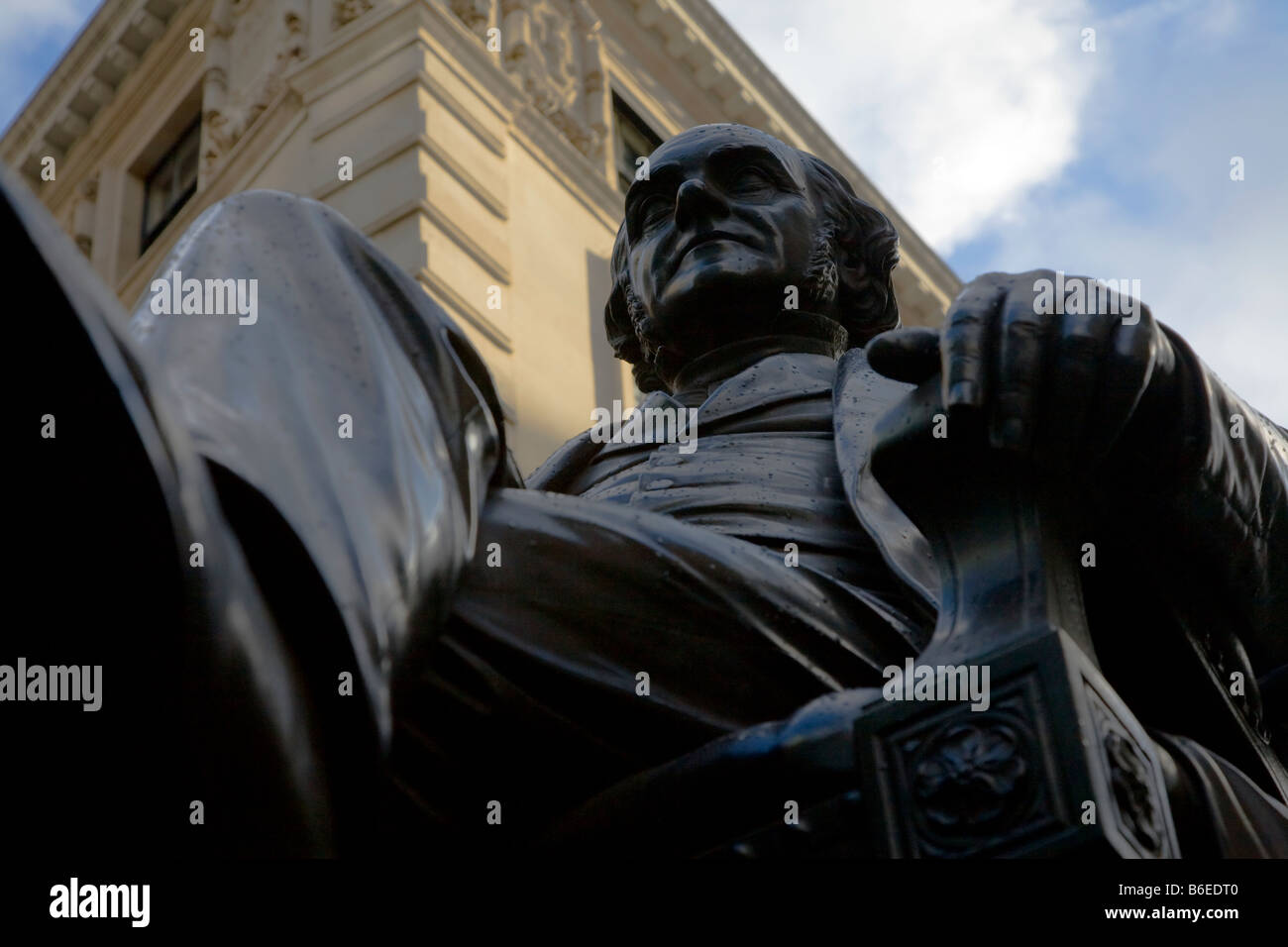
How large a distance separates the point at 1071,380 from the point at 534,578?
26.8 inches

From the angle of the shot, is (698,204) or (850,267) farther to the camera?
(850,267)

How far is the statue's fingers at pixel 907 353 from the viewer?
2.47m

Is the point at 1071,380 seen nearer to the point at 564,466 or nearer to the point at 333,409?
the point at 333,409

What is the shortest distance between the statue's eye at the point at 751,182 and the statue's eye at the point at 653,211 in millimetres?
140

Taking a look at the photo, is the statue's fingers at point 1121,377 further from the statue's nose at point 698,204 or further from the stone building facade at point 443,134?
the stone building facade at point 443,134

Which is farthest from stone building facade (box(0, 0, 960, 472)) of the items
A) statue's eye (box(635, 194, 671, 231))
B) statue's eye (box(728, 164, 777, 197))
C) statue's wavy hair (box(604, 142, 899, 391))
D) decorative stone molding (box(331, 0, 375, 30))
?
statue's eye (box(728, 164, 777, 197))

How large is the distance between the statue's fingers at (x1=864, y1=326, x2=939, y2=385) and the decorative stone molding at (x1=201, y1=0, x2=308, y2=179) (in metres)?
9.65

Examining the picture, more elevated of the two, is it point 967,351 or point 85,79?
point 85,79

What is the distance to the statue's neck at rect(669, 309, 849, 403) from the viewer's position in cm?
404

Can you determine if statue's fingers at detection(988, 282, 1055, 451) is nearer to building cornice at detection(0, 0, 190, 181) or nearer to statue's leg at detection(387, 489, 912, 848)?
statue's leg at detection(387, 489, 912, 848)

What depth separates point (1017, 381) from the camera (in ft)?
7.77

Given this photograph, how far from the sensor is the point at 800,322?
4.13 metres

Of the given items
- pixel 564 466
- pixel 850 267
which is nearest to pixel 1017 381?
pixel 564 466

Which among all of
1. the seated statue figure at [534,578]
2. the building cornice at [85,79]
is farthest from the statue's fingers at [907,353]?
the building cornice at [85,79]
